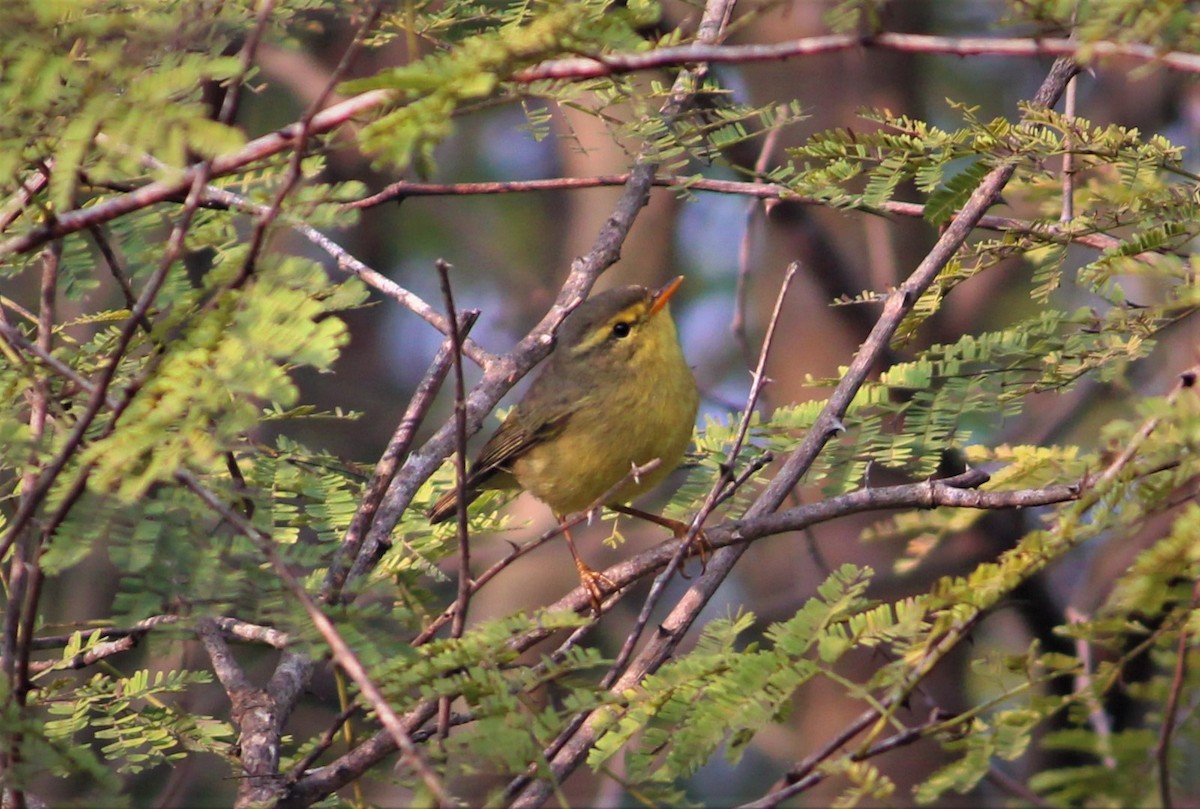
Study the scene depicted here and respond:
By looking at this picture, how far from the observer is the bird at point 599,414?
4.57m

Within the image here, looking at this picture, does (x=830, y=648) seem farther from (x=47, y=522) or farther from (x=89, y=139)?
(x=89, y=139)

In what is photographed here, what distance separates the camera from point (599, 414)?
480 cm

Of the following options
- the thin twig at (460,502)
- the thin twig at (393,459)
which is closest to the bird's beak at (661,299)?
the thin twig at (393,459)

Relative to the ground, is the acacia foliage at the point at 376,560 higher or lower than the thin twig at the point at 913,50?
lower

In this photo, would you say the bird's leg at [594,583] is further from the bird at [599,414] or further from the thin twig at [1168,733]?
the thin twig at [1168,733]

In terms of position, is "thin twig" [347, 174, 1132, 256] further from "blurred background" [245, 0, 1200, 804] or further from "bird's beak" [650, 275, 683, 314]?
"blurred background" [245, 0, 1200, 804]

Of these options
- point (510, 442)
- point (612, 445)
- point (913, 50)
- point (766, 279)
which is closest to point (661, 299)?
point (612, 445)

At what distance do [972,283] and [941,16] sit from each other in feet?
7.62

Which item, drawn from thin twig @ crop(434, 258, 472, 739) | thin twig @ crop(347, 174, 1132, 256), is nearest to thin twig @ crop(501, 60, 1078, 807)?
thin twig @ crop(347, 174, 1132, 256)

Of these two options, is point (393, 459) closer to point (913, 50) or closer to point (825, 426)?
point (825, 426)

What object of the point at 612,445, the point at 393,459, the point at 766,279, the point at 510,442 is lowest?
the point at 766,279

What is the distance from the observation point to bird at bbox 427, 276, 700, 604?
180 inches

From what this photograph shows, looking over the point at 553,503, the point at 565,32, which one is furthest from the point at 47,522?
the point at 553,503

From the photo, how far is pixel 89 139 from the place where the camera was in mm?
1818
